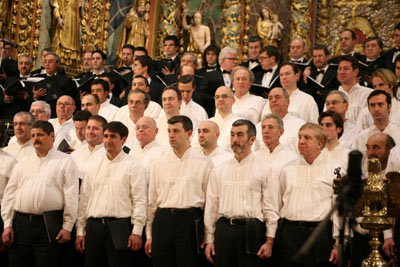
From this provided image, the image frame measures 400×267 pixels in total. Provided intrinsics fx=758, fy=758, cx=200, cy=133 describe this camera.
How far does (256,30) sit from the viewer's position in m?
12.2

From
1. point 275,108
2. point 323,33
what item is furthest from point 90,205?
point 323,33

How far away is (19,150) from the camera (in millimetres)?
6883

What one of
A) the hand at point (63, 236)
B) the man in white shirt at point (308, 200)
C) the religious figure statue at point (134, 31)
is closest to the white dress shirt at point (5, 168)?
the hand at point (63, 236)

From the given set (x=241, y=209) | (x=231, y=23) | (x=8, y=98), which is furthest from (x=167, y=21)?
(x=241, y=209)

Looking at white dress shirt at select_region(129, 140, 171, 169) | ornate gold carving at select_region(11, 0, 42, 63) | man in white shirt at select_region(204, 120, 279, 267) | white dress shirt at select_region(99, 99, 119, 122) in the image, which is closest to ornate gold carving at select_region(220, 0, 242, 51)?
ornate gold carving at select_region(11, 0, 42, 63)

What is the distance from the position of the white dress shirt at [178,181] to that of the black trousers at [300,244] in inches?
27.5

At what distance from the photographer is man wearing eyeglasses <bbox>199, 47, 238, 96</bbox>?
28.5 ft

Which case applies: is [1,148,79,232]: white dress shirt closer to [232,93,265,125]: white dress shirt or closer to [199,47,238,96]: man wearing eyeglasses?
[232,93,265,125]: white dress shirt

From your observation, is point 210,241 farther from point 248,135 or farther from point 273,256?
point 248,135

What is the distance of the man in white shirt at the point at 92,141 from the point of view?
646 cm

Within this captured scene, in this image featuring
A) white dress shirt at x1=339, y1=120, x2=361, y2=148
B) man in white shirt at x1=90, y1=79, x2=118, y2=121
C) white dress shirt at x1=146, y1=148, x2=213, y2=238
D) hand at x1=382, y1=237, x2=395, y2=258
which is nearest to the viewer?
hand at x1=382, y1=237, x2=395, y2=258

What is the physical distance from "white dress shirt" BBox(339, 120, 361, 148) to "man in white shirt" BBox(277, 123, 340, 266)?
1024mm

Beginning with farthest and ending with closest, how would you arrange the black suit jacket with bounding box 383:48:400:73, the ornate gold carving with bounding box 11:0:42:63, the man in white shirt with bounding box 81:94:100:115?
the ornate gold carving with bounding box 11:0:42:63
the black suit jacket with bounding box 383:48:400:73
the man in white shirt with bounding box 81:94:100:115

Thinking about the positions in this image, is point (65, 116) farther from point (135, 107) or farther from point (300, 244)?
point (300, 244)
